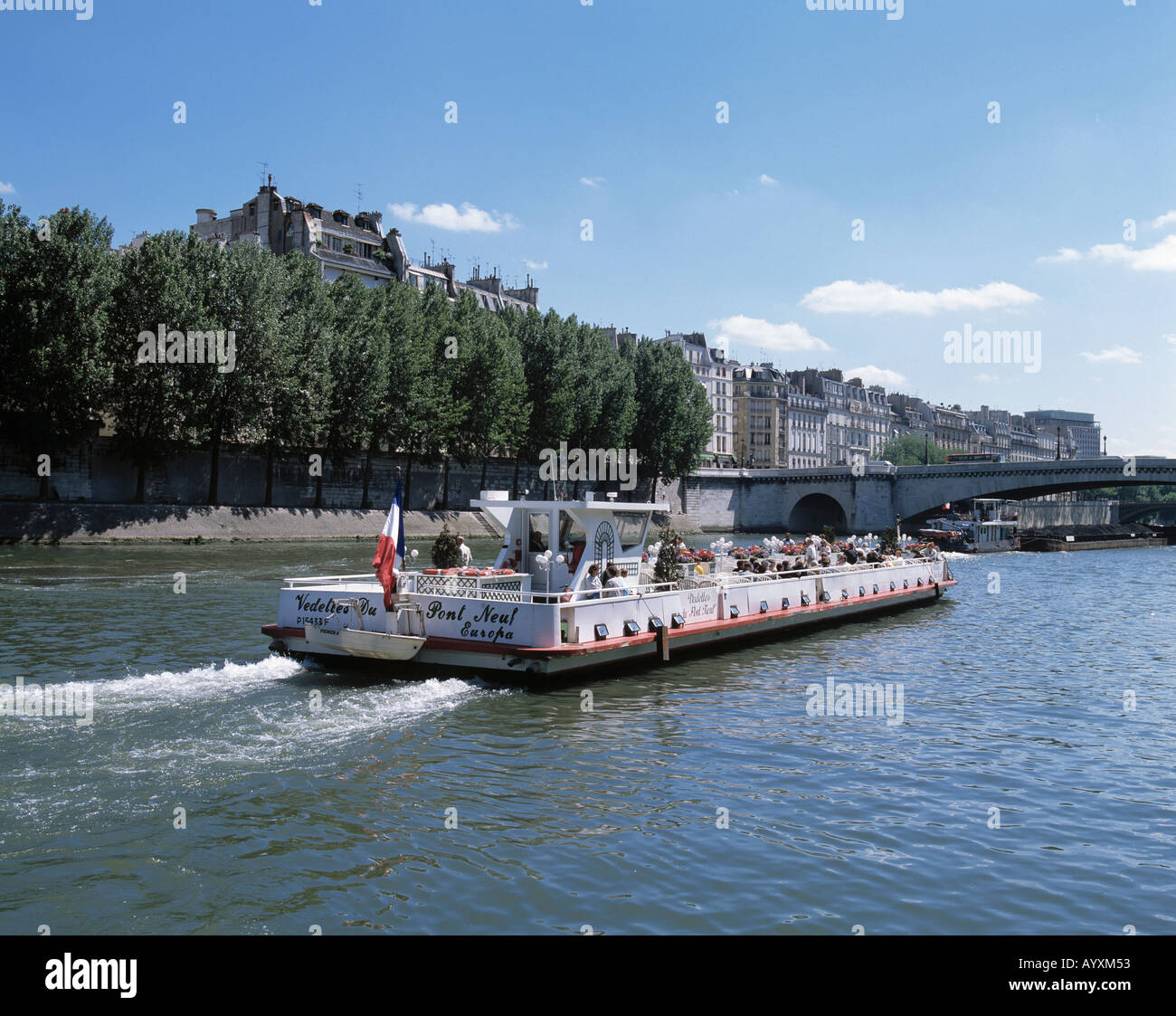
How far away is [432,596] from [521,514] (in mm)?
3917

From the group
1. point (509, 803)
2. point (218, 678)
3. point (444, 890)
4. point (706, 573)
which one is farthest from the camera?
point (706, 573)

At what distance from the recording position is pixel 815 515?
114m

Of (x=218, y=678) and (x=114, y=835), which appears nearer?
(x=114, y=835)

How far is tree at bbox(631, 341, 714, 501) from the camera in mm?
94938

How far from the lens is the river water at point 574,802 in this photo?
9460mm

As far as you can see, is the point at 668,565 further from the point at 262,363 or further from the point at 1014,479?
the point at 1014,479

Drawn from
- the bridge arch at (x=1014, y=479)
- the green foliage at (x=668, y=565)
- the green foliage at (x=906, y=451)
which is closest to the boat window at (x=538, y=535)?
the green foliage at (x=668, y=565)

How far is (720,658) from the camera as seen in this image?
24469 mm

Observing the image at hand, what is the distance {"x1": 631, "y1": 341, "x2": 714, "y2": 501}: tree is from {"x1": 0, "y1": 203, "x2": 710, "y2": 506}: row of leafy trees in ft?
34.4

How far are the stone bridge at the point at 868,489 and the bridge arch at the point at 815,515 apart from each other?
102 mm

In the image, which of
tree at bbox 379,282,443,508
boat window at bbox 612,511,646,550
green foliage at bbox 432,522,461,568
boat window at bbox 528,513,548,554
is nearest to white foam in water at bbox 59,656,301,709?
green foliage at bbox 432,522,461,568

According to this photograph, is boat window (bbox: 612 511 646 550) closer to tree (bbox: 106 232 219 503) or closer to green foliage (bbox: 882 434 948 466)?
tree (bbox: 106 232 219 503)
